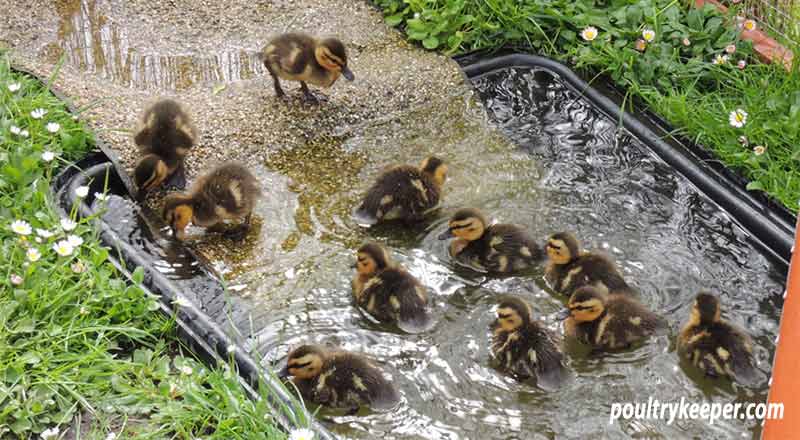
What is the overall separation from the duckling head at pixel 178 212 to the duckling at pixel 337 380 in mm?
1109

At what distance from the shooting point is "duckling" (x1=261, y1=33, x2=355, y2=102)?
5.28 metres

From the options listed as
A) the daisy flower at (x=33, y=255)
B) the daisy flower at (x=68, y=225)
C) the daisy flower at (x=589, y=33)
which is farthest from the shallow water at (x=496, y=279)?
the daisy flower at (x=33, y=255)

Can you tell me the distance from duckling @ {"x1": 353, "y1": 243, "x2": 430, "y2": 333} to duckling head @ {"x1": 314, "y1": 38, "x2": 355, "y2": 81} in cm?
144

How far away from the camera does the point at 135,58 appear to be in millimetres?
5887

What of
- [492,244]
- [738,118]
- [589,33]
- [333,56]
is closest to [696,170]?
[738,118]

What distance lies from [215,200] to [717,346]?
2273 millimetres

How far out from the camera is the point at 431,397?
387 cm

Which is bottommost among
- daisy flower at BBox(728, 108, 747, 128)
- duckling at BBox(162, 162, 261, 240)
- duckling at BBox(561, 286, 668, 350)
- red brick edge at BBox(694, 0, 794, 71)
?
duckling at BBox(561, 286, 668, 350)

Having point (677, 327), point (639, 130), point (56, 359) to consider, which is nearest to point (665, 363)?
point (677, 327)

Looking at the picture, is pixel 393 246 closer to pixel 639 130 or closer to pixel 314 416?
pixel 314 416

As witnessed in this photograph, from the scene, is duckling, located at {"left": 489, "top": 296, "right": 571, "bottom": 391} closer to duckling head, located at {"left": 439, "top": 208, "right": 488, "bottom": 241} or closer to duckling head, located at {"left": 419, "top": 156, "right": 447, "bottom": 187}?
duckling head, located at {"left": 439, "top": 208, "right": 488, "bottom": 241}

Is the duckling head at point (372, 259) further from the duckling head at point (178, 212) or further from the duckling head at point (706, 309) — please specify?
the duckling head at point (706, 309)

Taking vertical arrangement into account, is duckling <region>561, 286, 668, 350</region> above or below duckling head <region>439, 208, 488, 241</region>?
below

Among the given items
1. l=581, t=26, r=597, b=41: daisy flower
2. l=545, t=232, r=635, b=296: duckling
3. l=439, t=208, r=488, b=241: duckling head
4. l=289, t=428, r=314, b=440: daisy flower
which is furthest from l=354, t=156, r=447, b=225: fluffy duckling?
l=289, t=428, r=314, b=440: daisy flower
